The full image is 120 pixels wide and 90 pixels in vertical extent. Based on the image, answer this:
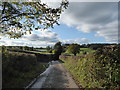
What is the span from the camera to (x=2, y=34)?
7.61 meters

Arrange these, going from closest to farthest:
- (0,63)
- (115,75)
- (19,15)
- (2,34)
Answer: (115,75), (19,15), (0,63), (2,34)

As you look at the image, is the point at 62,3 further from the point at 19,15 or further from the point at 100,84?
the point at 100,84

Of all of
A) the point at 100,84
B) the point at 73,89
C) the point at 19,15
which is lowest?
the point at 73,89

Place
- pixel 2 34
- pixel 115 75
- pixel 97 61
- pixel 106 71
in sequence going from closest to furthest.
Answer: pixel 115 75, pixel 106 71, pixel 97 61, pixel 2 34

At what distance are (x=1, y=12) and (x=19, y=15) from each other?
1124mm

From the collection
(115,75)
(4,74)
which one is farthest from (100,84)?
(4,74)

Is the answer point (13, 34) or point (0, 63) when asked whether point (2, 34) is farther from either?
point (0, 63)

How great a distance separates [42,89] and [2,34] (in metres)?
4.82

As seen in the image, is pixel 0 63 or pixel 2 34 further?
pixel 2 34

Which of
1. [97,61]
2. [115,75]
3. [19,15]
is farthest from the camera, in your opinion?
[97,61]

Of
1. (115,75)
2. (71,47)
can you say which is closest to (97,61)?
(115,75)

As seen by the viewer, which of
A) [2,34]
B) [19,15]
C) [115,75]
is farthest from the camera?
[2,34]

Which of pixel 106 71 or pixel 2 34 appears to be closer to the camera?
pixel 106 71

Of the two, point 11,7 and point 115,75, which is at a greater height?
point 11,7
